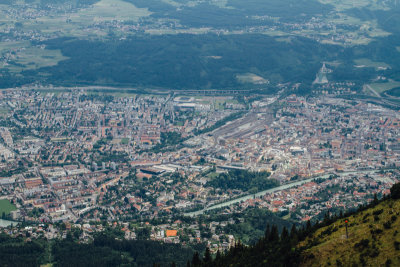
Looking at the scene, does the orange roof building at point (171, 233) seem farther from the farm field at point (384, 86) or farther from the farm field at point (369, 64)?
the farm field at point (369, 64)

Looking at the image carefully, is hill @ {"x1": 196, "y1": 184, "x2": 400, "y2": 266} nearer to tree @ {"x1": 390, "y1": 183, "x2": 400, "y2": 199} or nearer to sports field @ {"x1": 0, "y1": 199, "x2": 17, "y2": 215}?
tree @ {"x1": 390, "y1": 183, "x2": 400, "y2": 199}

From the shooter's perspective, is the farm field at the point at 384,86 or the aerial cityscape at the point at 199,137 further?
the farm field at the point at 384,86

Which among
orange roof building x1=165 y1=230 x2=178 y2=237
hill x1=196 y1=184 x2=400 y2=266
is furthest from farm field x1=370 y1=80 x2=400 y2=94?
hill x1=196 y1=184 x2=400 y2=266

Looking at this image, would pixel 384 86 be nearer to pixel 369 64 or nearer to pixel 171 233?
pixel 369 64

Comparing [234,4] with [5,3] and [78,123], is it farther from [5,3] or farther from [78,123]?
[78,123]

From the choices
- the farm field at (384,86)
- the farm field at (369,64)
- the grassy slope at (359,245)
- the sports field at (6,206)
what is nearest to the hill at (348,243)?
the grassy slope at (359,245)
